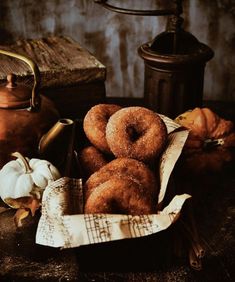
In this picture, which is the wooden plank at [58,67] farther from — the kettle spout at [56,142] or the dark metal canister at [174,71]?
the kettle spout at [56,142]

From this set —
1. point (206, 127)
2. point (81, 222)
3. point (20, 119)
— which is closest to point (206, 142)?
point (206, 127)

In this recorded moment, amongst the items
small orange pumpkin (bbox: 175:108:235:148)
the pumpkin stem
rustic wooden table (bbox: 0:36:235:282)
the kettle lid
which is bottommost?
rustic wooden table (bbox: 0:36:235:282)

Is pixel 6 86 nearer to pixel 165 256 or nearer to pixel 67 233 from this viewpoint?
pixel 67 233

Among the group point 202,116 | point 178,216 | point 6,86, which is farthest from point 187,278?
point 6,86

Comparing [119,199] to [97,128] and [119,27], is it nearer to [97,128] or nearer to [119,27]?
[97,128]

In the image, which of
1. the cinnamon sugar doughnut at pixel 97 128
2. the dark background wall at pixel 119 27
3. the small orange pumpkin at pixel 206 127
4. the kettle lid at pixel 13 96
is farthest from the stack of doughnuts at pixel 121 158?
the dark background wall at pixel 119 27

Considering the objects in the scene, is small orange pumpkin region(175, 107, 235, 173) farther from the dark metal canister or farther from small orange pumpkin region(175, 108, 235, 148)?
the dark metal canister

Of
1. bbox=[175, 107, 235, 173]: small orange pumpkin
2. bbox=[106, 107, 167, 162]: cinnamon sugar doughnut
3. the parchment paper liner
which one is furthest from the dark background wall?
the parchment paper liner
